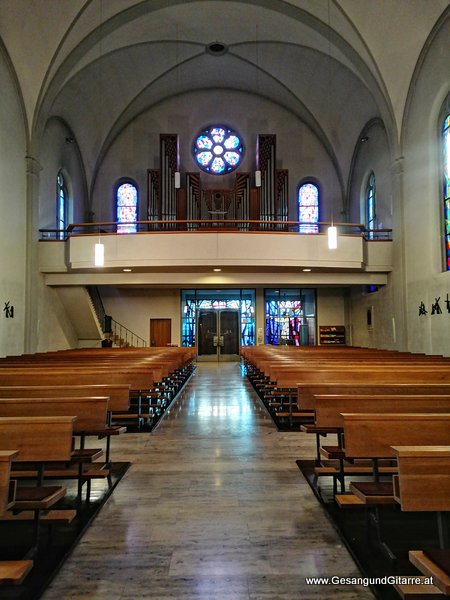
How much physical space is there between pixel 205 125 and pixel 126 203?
4.12 m

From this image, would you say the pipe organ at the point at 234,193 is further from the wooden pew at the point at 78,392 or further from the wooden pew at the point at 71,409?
the wooden pew at the point at 71,409

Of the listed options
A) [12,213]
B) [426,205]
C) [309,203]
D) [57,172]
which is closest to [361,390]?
[426,205]

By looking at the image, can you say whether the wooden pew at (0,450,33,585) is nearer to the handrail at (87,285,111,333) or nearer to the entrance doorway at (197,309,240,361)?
the handrail at (87,285,111,333)

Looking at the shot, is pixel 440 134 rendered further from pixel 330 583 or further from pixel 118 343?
pixel 118 343

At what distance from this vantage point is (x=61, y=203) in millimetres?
14680

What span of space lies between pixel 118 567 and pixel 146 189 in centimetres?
1588

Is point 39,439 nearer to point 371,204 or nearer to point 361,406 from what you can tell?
point 361,406

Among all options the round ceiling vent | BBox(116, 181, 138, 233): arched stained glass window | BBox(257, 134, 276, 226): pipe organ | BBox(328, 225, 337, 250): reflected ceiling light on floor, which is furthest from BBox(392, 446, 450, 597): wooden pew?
BBox(116, 181, 138, 233): arched stained glass window

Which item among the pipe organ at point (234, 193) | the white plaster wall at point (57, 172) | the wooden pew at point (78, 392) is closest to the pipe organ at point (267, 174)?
the pipe organ at point (234, 193)

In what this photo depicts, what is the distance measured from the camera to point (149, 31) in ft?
42.7

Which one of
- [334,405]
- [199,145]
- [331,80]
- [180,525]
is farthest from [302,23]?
[180,525]

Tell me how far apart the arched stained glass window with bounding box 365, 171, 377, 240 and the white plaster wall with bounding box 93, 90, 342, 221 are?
1901 mm

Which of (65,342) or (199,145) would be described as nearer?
(65,342)

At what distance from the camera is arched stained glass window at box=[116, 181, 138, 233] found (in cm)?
1711
